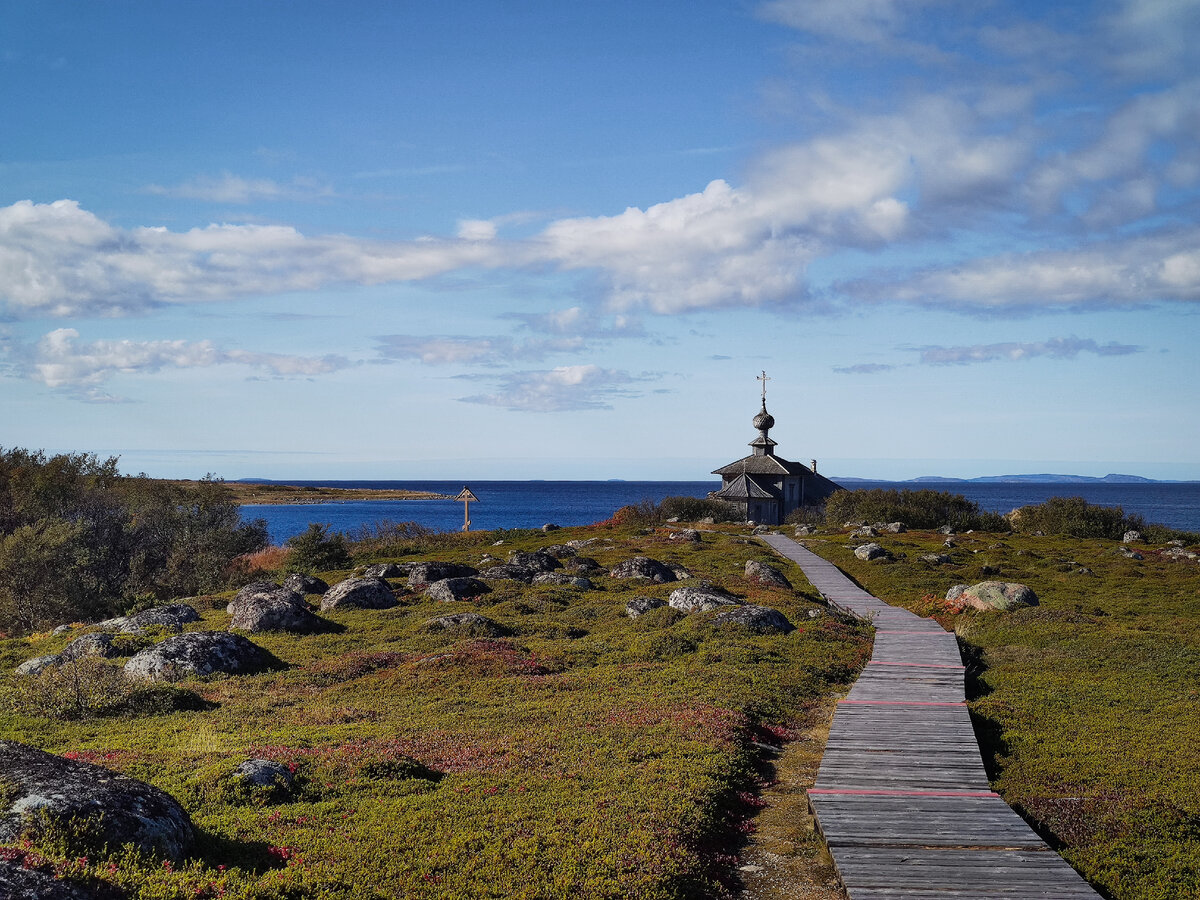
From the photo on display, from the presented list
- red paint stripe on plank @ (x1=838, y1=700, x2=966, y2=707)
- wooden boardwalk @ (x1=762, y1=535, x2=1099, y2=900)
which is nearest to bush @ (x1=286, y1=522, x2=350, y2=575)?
wooden boardwalk @ (x1=762, y1=535, x2=1099, y2=900)

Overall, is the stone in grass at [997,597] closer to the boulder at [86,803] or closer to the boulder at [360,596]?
the boulder at [360,596]

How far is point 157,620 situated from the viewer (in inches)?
1176

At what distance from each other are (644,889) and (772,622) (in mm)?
19276

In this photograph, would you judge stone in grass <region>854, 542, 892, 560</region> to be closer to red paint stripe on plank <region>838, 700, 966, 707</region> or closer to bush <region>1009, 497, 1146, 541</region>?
bush <region>1009, 497, 1146, 541</region>

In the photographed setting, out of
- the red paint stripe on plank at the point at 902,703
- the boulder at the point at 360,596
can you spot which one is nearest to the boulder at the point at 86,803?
the red paint stripe on plank at the point at 902,703

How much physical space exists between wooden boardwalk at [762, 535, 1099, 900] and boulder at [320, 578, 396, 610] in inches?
839

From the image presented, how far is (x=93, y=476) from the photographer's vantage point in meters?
51.8

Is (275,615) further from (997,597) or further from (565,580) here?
(997,597)

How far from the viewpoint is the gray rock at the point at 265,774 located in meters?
13.2

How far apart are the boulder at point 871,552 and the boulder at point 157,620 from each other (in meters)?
38.2

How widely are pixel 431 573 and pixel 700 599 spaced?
1527 centimetres

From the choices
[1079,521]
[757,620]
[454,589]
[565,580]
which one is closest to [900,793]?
[757,620]

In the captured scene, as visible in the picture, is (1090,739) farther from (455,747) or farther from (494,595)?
(494,595)

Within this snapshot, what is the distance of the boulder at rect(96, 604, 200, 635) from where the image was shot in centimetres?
2895
